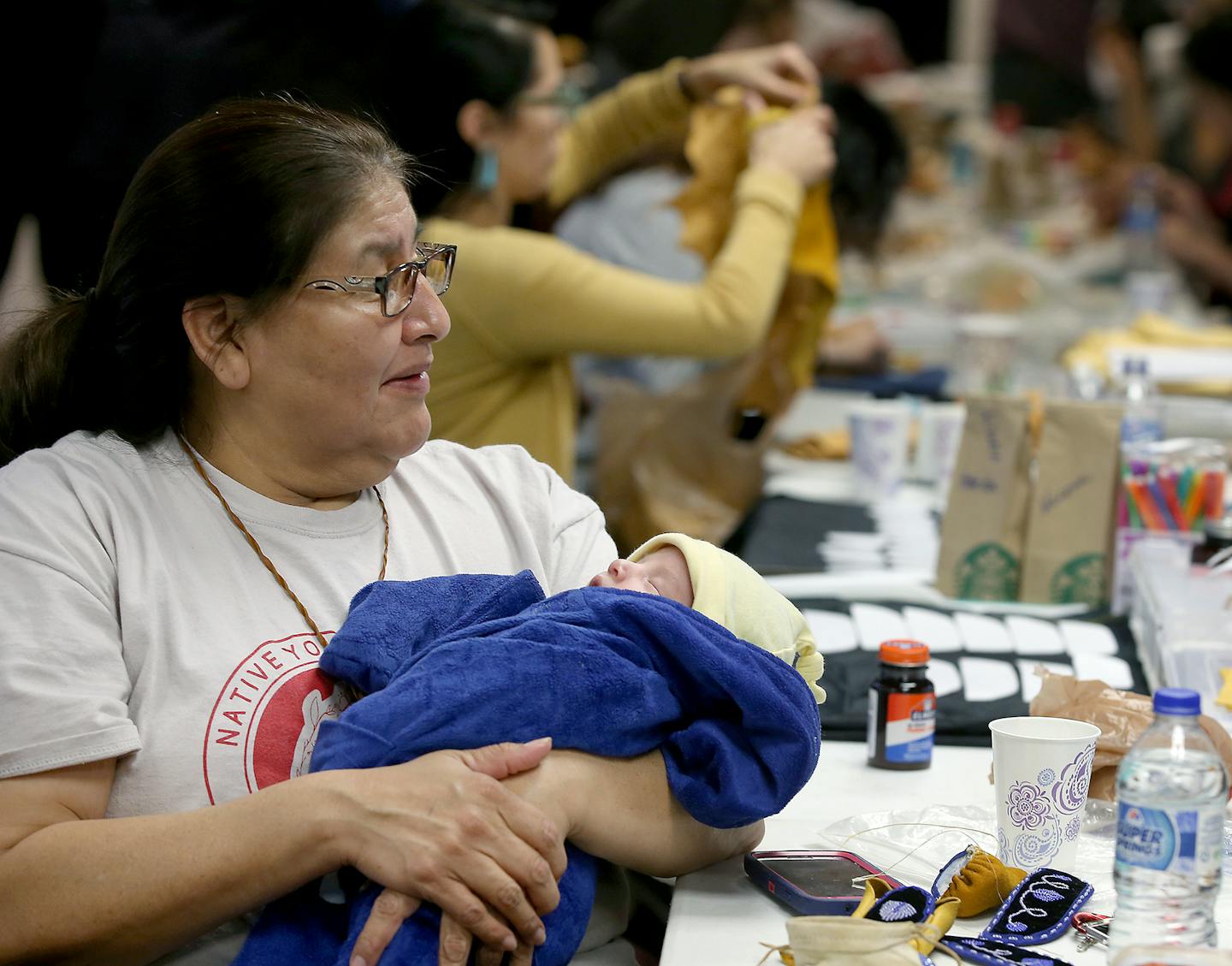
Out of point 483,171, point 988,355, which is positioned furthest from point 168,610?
point 988,355

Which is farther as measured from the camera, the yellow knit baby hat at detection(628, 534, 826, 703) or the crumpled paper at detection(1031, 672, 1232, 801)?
the crumpled paper at detection(1031, 672, 1232, 801)

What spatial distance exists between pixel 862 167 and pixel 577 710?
7.59ft

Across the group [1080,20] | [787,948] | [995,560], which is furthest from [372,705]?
[1080,20]

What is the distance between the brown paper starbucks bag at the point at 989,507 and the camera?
7.63 feet

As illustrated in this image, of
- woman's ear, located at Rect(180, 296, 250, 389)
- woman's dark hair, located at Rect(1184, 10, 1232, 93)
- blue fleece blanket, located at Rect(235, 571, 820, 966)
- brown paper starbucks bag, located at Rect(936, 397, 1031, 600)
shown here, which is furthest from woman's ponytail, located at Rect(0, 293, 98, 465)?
woman's dark hair, located at Rect(1184, 10, 1232, 93)

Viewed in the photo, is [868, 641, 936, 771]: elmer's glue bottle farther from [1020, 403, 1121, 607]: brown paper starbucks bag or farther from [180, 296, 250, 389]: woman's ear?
[180, 296, 250, 389]: woman's ear

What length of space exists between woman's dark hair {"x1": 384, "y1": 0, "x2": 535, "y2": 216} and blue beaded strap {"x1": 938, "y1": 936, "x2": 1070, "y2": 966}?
75.2 inches

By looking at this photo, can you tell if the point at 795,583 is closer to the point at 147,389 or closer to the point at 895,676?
the point at 895,676

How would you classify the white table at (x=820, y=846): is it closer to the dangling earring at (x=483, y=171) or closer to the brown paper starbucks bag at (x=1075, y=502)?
the brown paper starbucks bag at (x=1075, y=502)

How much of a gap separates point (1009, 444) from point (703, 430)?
0.99m

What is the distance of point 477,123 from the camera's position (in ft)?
9.15

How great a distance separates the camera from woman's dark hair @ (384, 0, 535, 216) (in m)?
2.76

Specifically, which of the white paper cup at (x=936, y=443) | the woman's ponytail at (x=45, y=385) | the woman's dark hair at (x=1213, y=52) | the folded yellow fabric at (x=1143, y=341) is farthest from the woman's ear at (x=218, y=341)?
the woman's dark hair at (x=1213, y=52)

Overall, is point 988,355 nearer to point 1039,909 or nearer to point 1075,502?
point 1075,502
